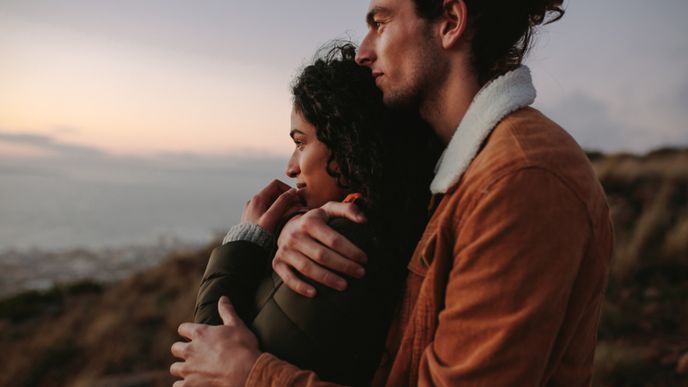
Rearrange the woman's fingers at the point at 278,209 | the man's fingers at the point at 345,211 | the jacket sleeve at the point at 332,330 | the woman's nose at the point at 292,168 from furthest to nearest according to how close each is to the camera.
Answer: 1. the woman's nose at the point at 292,168
2. the woman's fingers at the point at 278,209
3. the man's fingers at the point at 345,211
4. the jacket sleeve at the point at 332,330

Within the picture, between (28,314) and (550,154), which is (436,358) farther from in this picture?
(28,314)

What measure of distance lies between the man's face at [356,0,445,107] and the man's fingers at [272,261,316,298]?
80cm

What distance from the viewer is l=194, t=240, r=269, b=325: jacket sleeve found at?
164cm

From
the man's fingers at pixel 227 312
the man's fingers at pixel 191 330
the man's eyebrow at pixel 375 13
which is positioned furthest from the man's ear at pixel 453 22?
the man's fingers at pixel 191 330

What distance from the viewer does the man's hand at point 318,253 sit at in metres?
1.36

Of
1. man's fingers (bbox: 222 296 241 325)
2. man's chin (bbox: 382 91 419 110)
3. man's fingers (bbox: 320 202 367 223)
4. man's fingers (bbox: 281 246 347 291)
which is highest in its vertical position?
man's chin (bbox: 382 91 419 110)

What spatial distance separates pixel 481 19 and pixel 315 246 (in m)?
1.09

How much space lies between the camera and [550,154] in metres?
1.21

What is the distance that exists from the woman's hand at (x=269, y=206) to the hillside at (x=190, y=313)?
12.8 feet

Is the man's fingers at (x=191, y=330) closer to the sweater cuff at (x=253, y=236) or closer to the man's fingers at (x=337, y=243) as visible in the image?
the sweater cuff at (x=253, y=236)

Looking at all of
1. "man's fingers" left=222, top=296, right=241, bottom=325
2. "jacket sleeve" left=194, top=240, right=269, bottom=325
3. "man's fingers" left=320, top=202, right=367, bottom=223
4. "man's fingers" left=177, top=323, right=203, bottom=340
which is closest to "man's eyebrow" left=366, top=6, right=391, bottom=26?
"man's fingers" left=320, top=202, right=367, bottom=223

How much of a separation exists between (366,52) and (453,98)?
402mm

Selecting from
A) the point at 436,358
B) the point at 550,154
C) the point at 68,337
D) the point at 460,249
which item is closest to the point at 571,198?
the point at 550,154

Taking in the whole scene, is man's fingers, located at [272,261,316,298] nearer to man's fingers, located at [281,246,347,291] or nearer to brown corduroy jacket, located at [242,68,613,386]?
man's fingers, located at [281,246,347,291]
